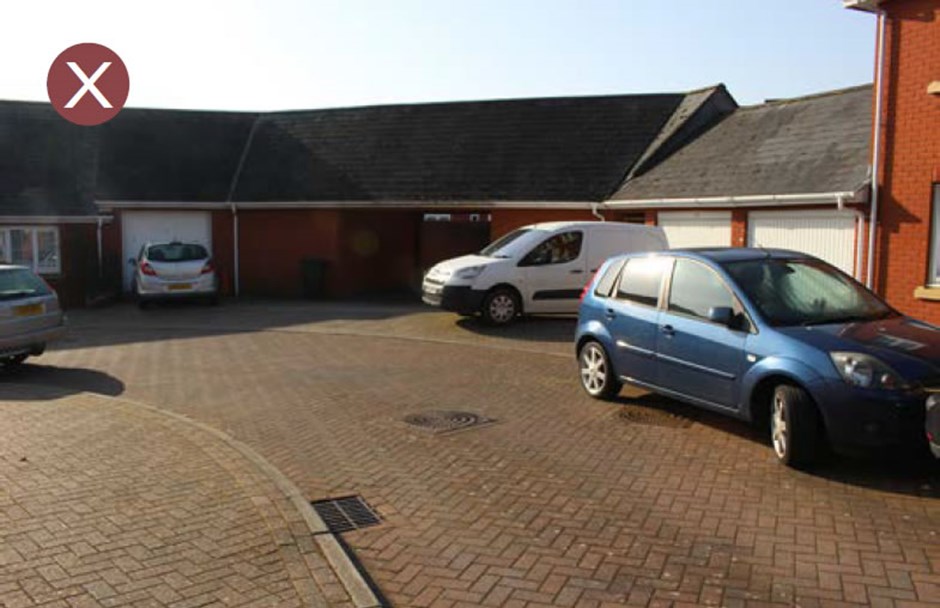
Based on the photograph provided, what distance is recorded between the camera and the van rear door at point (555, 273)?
14742 millimetres

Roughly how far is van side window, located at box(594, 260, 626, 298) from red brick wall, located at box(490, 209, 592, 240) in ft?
34.8

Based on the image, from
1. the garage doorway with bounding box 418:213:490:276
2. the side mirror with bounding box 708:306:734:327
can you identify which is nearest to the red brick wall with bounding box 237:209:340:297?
the garage doorway with bounding box 418:213:490:276

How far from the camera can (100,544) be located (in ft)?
15.5

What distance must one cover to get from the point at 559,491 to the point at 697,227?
1182 centimetres

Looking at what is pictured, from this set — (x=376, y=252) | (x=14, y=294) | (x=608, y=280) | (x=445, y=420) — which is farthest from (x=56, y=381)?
(x=376, y=252)

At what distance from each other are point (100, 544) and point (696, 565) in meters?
3.32

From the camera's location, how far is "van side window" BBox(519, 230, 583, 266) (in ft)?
48.5

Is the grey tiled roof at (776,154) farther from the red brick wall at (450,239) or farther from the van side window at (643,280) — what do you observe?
the van side window at (643,280)

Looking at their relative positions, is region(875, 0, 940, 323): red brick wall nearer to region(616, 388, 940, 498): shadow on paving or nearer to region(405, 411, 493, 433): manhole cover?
region(616, 388, 940, 498): shadow on paving

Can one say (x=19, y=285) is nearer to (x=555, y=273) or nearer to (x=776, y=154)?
(x=555, y=273)

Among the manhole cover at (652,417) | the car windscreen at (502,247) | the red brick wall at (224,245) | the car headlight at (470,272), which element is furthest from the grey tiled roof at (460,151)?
the manhole cover at (652,417)

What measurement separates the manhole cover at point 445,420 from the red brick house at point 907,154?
22.3ft

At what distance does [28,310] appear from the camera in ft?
36.0

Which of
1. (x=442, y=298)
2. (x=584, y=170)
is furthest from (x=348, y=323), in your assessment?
(x=584, y=170)
